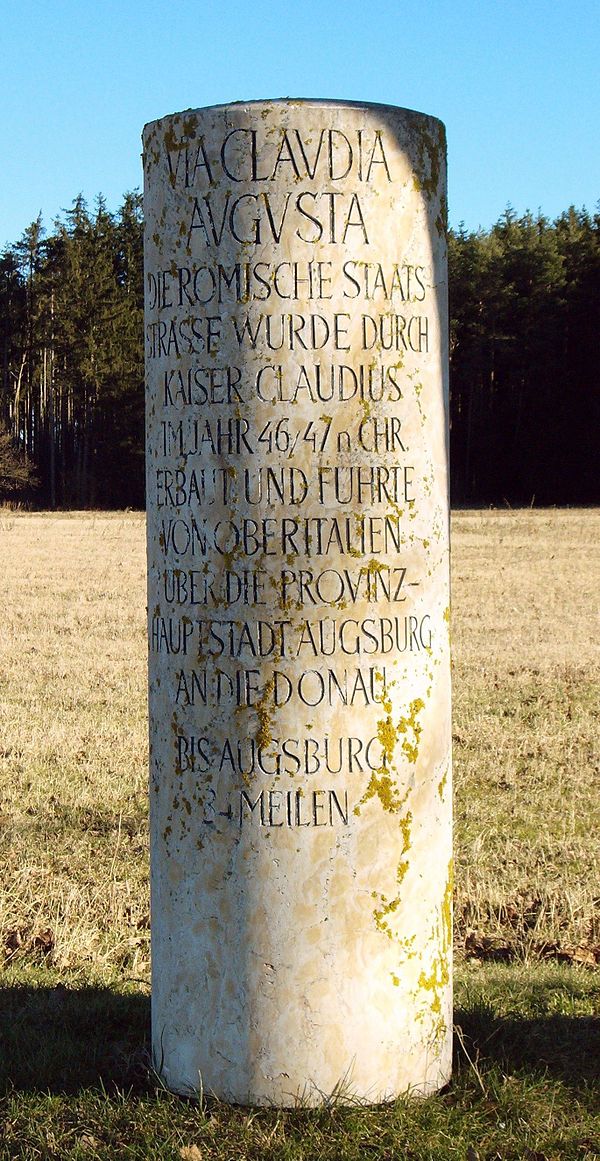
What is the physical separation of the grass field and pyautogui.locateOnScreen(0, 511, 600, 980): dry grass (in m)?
0.02

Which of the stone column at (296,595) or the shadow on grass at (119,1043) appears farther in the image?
the shadow on grass at (119,1043)

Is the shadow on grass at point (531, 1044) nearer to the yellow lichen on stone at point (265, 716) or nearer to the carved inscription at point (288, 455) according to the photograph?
the carved inscription at point (288, 455)

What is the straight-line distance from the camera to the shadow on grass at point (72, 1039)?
4.66 meters

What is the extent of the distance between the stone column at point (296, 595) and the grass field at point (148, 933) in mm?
292

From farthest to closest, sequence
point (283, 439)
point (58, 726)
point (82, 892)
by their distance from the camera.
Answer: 1. point (58, 726)
2. point (82, 892)
3. point (283, 439)

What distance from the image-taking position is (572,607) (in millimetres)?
20031

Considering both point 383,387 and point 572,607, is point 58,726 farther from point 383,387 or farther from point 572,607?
point 572,607

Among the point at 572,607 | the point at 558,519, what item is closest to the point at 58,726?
the point at 572,607

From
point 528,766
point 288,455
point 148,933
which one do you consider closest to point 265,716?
point 288,455

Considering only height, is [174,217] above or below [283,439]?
above

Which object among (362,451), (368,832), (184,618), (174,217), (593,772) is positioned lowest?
(593,772)

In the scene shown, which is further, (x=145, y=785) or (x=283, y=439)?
(x=145, y=785)

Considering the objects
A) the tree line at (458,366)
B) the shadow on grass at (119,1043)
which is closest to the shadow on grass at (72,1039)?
the shadow on grass at (119,1043)

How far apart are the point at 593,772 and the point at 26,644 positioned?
8.33 metres
